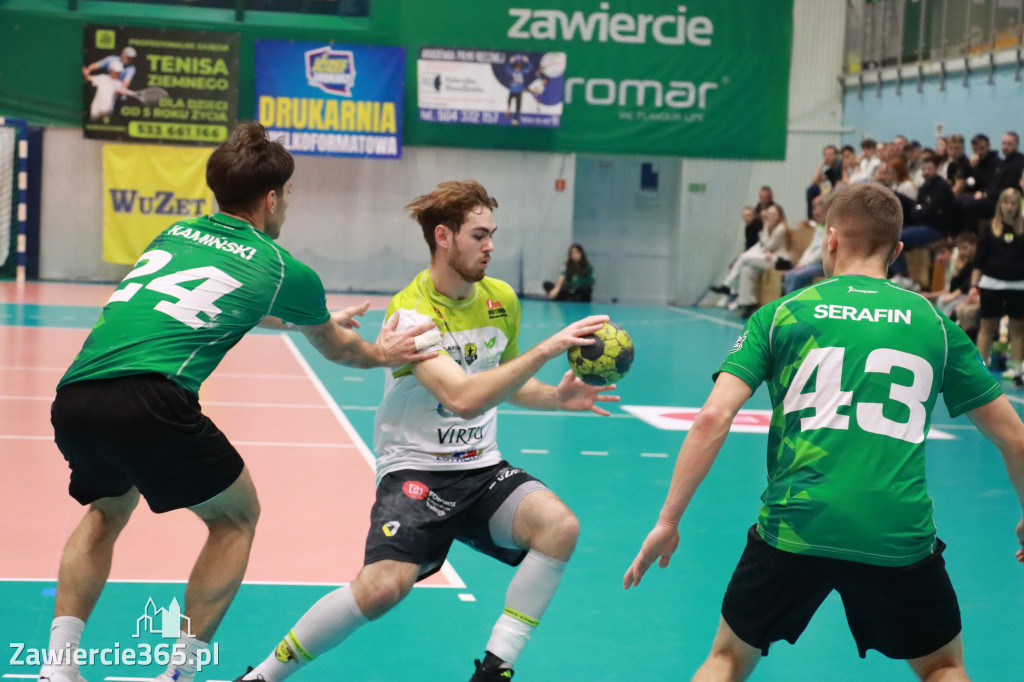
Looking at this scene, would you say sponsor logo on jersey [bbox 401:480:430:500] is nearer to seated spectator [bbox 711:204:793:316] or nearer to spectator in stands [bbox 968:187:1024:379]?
spectator in stands [bbox 968:187:1024:379]

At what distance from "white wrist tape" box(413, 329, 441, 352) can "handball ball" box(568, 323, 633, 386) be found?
486 millimetres

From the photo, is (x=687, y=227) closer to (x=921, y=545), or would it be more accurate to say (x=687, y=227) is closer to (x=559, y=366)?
(x=559, y=366)

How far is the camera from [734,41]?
2492cm

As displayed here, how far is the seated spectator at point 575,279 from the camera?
24078 millimetres

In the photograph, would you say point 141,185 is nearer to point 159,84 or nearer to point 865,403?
point 159,84

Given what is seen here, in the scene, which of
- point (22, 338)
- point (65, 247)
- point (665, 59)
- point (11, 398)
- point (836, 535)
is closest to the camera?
point (836, 535)

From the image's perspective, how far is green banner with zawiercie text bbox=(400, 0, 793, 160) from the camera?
23.9m

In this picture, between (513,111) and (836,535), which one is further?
(513,111)

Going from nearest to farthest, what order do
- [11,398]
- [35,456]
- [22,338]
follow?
[35,456] < [11,398] < [22,338]

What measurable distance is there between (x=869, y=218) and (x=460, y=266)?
149cm

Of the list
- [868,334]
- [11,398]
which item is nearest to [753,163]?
[11,398]

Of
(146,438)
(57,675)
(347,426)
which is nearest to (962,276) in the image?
(347,426)

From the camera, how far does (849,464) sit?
321cm

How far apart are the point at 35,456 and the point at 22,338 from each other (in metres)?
6.41
